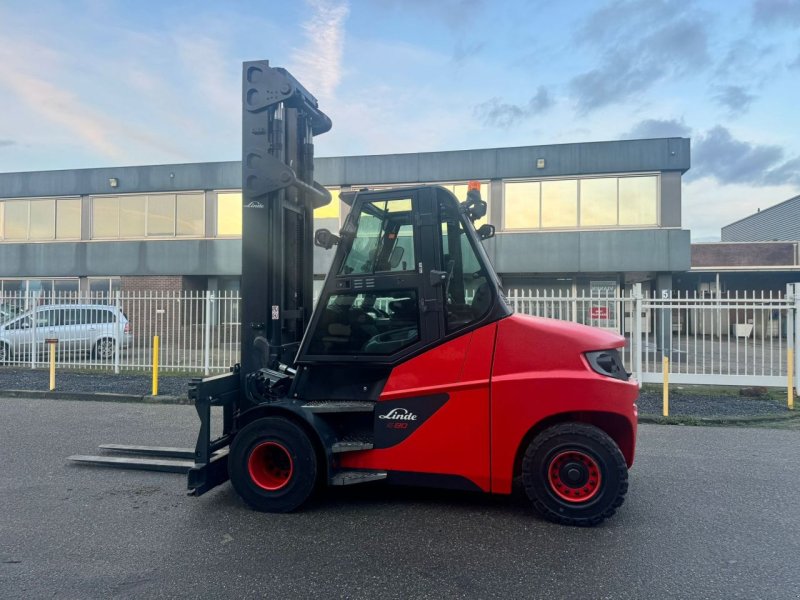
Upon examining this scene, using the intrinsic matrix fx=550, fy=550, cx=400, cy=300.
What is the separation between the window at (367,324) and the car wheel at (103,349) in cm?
1210

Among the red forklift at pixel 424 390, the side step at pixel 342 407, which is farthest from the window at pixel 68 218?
the side step at pixel 342 407

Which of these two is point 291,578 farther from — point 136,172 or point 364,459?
point 136,172

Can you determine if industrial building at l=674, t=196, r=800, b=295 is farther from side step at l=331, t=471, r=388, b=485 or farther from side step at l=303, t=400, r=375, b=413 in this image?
side step at l=331, t=471, r=388, b=485

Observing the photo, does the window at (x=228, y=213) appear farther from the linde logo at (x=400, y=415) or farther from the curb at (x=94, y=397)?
the linde logo at (x=400, y=415)

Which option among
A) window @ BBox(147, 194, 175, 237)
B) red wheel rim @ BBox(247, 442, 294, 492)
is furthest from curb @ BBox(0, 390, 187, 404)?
window @ BBox(147, 194, 175, 237)

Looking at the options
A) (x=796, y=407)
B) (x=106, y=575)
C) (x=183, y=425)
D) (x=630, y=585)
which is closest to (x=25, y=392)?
(x=183, y=425)

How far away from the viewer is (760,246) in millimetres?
30891

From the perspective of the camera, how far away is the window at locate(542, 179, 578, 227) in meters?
19.2

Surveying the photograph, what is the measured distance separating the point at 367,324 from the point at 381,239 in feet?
2.51

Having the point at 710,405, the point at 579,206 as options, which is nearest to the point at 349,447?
the point at 710,405

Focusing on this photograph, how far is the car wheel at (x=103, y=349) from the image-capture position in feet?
48.3

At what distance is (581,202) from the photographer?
1911cm

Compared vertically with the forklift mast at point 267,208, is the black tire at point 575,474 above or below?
below

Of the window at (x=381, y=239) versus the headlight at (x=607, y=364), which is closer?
the headlight at (x=607, y=364)
